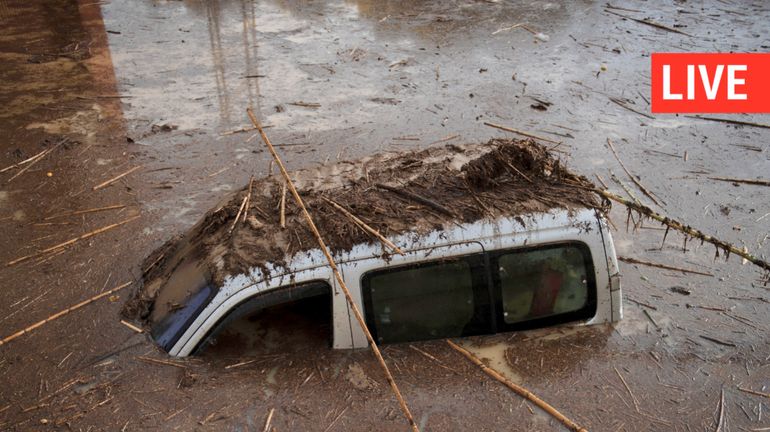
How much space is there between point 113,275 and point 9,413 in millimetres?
2056

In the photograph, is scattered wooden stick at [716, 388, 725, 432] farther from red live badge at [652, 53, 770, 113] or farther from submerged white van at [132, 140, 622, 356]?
red live badge at [652, 53, 770, 113]

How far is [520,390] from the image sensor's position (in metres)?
5.05

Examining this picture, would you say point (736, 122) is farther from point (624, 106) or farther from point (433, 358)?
point (433, 358)

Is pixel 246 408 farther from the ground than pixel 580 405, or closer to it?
farther from the ground

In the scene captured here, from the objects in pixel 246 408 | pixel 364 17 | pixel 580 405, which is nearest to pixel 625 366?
pixel 580 405

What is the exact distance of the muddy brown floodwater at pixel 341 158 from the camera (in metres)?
5.02

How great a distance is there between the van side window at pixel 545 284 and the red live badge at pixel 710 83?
23.6 feet

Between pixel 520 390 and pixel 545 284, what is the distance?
0.85 meters

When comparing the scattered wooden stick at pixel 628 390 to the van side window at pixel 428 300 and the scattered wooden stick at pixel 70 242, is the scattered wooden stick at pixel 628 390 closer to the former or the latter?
the van side window at pixel 428 300

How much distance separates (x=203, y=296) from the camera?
16.1 ft

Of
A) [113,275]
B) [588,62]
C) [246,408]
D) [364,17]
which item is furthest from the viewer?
[364,17]

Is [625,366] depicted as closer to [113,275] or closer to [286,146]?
[113,275]

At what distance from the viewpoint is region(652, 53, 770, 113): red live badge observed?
11266 mm

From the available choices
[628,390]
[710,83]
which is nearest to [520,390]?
[628,390]
